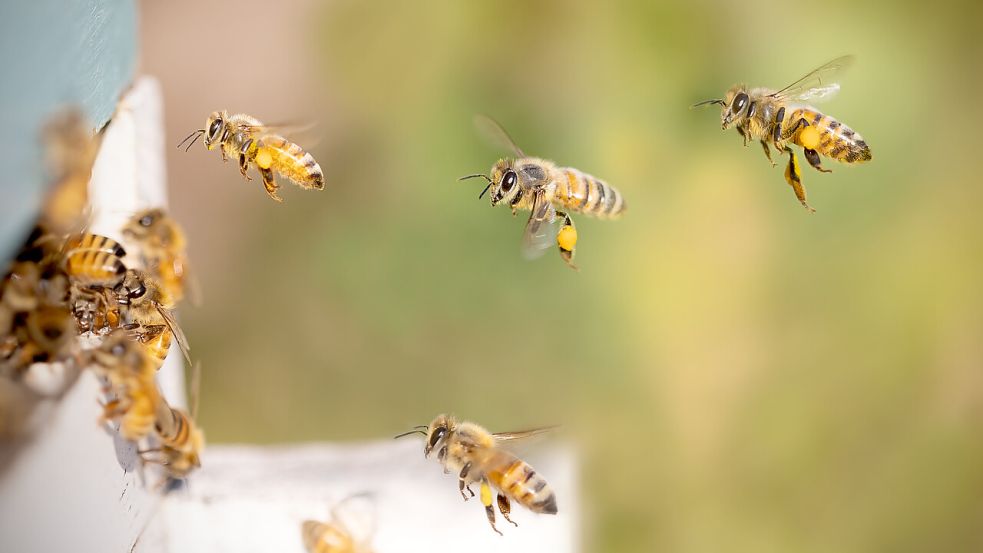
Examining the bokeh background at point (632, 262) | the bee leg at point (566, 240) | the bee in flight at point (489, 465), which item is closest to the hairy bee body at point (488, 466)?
the bee in flight at point (489, 465)

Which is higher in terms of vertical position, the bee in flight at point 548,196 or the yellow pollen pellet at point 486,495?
the bee in flight at point 548,196

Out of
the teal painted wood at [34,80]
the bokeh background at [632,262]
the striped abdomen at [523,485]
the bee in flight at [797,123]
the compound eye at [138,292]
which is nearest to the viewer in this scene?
the teal painted wood at [34,80]

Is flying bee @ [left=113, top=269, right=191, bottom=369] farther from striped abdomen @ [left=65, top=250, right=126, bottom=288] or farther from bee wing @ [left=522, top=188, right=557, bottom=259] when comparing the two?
bee wing @ [left=522, top=188, right=557, bottom=259]

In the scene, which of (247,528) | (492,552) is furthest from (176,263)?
(492,552)

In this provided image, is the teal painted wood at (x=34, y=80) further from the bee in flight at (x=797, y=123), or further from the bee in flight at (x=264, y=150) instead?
the bee in flight at (x=797, y=123)

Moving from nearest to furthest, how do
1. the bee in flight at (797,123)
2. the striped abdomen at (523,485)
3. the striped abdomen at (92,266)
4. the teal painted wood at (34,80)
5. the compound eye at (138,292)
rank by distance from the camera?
the teal painted wood at (34,80)
the striped abdomen at (92,266)
the compound eye at (138,292)
the striped abdomen at (523,485)
the bee in flight at (797,123)

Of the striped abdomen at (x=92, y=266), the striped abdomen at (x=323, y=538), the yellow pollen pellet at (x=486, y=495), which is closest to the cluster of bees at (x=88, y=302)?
the striped abdomen at (x=92, y=266)

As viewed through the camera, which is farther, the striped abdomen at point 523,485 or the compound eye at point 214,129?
the compound eye at point 214,129

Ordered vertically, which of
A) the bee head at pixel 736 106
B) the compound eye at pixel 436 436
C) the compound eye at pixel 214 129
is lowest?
the compound eye at pixel 436 436

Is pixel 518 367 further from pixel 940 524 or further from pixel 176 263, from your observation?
pixel 176 263
